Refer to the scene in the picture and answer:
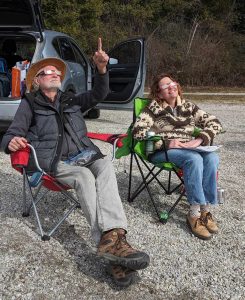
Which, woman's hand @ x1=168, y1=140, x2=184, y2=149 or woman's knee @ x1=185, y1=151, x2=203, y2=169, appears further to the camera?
woman's hand @ x1=168, y1=140, x2=184, y2=149

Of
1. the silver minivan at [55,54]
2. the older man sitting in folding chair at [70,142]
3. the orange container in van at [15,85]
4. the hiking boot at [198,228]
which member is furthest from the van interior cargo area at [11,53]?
the hiking boot at [198,228]

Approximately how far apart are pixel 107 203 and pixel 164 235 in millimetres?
697

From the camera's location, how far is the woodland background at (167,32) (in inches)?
755

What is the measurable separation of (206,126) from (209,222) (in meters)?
0.86

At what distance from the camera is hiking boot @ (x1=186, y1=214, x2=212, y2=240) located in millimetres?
3423

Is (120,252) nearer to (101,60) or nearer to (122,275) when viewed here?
(122,275)

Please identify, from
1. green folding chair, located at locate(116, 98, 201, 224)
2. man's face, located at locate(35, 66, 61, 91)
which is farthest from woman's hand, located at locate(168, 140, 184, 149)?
man's face, located at locate(35, 66, 61, 91)

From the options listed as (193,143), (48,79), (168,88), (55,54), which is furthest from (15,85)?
(193,143)

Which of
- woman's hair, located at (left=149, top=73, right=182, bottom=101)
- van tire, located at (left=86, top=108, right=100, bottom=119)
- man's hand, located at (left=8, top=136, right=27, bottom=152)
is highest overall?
woman's hair, located at (left=149, top=73, right=182, bottom=101)

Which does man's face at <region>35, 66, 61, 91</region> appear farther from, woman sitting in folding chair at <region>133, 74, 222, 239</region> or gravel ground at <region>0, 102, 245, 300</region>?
gravel ground at <region>0, 102, 245, 300</region>

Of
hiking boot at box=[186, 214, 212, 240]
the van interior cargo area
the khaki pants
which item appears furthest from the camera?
the van interior cargo area

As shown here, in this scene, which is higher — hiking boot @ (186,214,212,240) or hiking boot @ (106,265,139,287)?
hiking boot @ (106,265,139,287)

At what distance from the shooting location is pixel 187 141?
12.9 feet

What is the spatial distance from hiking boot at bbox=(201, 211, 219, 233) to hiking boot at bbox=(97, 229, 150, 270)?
2.94 ft
